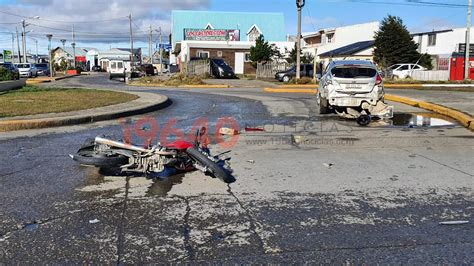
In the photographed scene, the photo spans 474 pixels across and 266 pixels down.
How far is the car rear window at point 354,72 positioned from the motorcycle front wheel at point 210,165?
8.29 m

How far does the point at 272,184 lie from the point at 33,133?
640 cm

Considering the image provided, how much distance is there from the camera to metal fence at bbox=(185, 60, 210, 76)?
4386cm

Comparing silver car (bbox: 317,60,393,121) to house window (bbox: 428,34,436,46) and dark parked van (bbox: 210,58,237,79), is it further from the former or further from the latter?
house window (bbox: 428,34,436,46)

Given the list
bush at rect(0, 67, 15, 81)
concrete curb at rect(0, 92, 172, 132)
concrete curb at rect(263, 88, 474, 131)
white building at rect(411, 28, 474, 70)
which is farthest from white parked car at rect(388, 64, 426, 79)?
concrete curb at rect(0, 92, 172, 132)

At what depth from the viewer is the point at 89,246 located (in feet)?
13.8

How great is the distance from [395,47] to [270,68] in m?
13.9

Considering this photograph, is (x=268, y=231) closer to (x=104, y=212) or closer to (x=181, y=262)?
(x=181, y=262)

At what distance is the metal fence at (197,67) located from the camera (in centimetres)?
4386

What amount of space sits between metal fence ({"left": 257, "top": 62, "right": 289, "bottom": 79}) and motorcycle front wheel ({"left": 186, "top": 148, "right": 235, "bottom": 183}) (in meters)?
39.0

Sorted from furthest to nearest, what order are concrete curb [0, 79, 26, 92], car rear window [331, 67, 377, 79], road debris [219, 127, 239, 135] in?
concrete curb [0, 79, 26, 92] → car rear window [331, 67, 377, 79] → road debris [219, 127, 239, 135]

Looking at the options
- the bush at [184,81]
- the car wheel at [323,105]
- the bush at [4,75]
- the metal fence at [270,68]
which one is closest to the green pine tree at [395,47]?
the metal fence at [270,68]

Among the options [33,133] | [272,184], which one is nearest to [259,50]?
[33,133]

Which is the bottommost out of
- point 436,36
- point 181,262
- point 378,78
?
point 181,262

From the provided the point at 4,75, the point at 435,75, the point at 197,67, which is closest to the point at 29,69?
the point at 197,67
